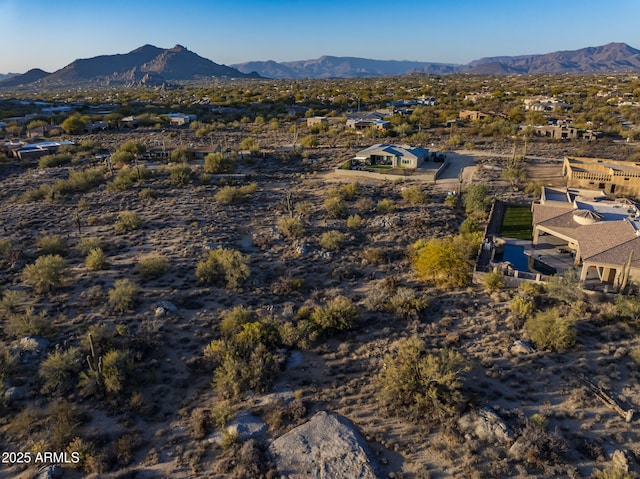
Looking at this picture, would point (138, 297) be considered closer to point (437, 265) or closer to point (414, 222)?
point (437, 265)

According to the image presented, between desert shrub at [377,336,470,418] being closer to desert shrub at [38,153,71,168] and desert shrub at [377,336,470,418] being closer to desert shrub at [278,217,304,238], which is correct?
desert shrub at [278,217,304,238]

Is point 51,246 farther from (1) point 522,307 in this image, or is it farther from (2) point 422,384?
(1) point 522,307

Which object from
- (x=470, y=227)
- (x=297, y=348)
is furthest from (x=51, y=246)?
(x=470, y=227)

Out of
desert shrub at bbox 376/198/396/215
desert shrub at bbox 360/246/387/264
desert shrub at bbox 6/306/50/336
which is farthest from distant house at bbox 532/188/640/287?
desert shrub at bbox 6/306/50/336

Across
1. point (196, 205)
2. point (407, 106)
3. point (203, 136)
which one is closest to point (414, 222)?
point (196, 205)

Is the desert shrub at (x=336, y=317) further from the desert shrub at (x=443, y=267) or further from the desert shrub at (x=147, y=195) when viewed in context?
the desert shrub at (x=147, y=195)
